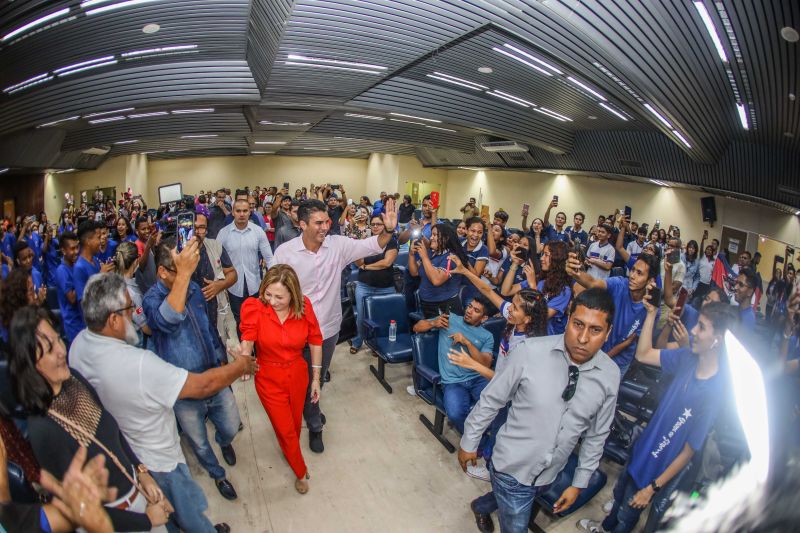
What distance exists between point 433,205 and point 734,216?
30.7 ft

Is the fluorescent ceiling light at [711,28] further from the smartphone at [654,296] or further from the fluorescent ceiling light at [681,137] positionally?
the fluorescent ceiling light at [681,137]

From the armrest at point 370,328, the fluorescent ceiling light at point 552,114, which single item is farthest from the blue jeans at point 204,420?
the fluorescent ceiling light at point 552,114

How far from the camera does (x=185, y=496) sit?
6.77 ft

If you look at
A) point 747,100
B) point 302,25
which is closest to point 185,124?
point 302,25

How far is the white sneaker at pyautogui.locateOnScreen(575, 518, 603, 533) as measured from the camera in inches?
109

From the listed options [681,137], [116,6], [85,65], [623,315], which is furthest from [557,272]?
[85,65]

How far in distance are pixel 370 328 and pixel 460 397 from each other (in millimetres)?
1498

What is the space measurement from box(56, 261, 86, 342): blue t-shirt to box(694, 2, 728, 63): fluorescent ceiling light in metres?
5.56

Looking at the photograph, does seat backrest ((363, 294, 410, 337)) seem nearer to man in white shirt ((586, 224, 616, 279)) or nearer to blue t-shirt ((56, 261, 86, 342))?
blue t-shirt ((56, 261, 86, 342))

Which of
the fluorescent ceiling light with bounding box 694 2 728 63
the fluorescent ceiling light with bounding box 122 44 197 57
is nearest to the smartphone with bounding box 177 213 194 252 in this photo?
the fluorescent ceiling light with bounding box 694 2 728 63

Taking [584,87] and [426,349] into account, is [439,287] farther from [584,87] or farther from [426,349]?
[584,87]

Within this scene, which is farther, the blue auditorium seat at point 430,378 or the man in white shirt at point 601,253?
the man in white shirt at point 601,253

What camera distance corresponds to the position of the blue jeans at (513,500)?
2.07 metres

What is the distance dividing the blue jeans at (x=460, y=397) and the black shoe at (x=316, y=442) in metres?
1.03
